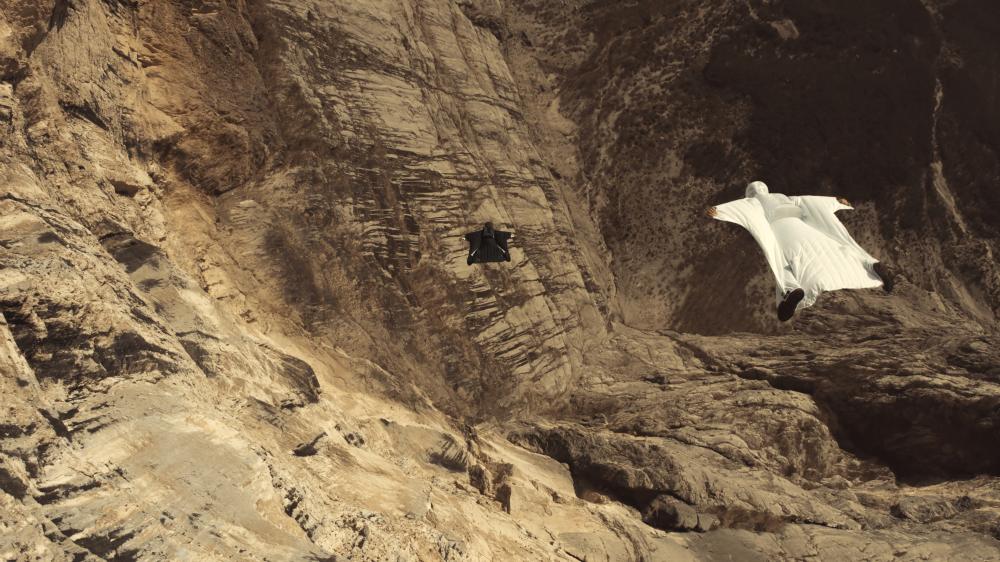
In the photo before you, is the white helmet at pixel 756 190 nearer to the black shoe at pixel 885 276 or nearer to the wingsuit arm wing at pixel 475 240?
the black shoe at pixel 885 276

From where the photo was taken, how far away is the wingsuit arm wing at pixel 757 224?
31.0ft

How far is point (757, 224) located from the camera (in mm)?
10031

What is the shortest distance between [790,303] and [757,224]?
1.65 metres

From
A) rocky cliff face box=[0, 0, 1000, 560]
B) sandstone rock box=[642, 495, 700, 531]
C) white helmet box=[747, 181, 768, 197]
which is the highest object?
white helmet box=[747, 181, 768, 197]

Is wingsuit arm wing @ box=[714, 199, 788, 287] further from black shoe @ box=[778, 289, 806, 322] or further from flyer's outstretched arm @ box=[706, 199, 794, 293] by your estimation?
black shoe @ box=[778, 289, 806, 322]

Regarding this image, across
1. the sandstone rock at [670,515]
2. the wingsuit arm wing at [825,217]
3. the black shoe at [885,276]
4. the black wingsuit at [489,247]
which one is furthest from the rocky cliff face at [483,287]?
the wingsuit arm wing at [825,217]

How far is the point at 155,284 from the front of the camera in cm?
738

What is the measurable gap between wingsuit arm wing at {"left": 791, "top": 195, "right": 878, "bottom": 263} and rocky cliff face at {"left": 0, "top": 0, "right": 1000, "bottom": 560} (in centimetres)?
341

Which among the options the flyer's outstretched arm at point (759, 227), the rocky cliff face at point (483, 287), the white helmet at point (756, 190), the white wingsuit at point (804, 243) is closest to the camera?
the rocky cliff face at point (483, 287)

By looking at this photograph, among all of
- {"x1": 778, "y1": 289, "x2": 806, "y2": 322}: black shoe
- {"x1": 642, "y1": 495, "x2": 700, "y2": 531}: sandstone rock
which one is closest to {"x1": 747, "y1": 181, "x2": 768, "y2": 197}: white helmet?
{"x1": 778, "y1": 289, "x2": 806, "y2": 322}: black shoe

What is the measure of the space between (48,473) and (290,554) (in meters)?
1.50

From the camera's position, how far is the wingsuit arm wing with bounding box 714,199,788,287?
943 cm

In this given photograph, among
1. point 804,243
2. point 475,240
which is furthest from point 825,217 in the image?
point 475,240

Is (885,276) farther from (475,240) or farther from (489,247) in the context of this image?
(475,240)
